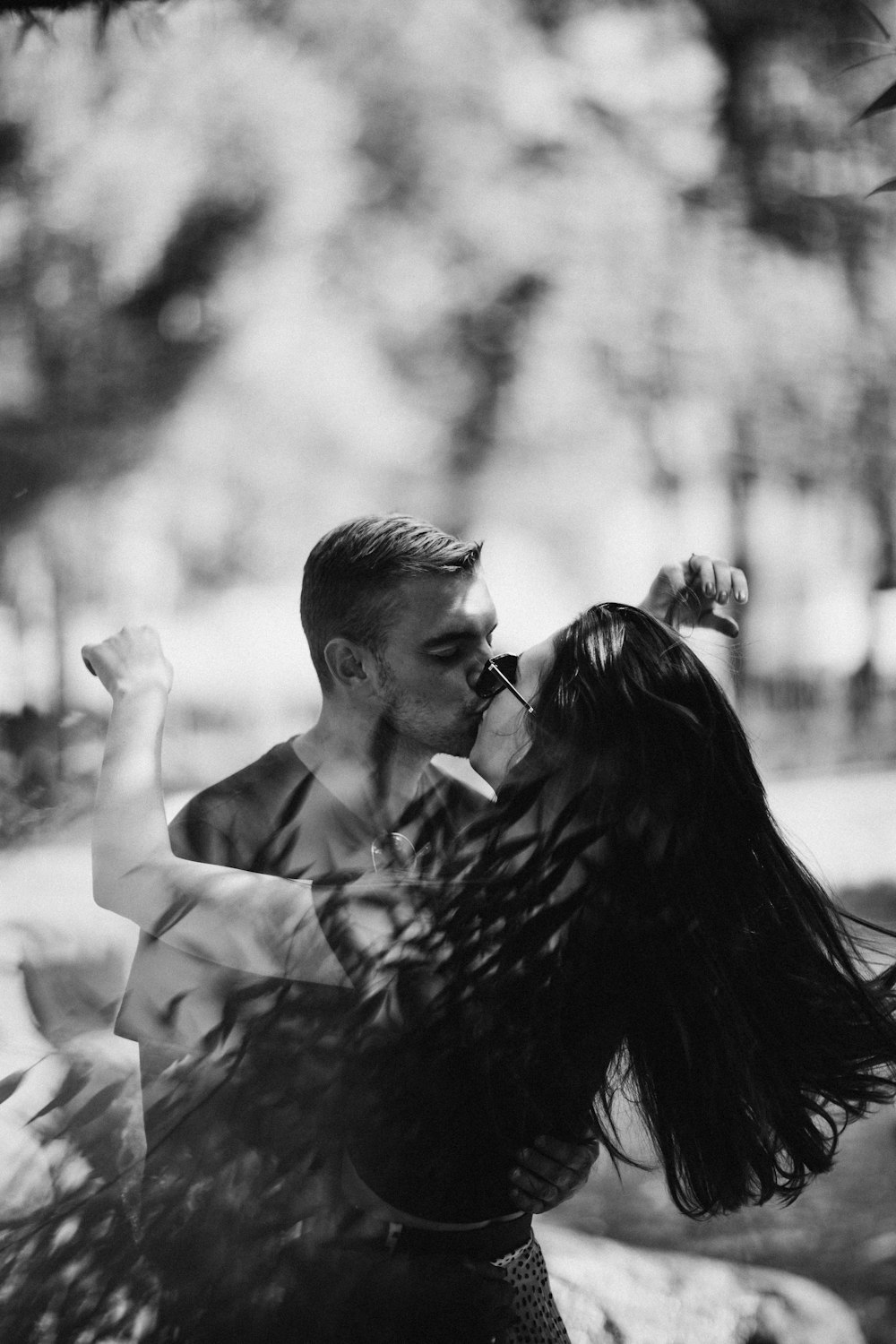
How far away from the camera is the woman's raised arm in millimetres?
1748

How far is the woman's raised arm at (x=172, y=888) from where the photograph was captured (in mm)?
1748

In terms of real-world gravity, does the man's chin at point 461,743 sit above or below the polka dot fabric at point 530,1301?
above

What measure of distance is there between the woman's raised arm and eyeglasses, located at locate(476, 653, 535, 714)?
449 millimetres

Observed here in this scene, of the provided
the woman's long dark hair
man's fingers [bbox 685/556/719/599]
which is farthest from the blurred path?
the woman's long dark hair

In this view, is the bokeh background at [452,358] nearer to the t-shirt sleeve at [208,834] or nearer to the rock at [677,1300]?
the rock at [677,1300]

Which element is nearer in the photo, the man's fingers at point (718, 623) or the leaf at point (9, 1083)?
the leaf at point (9, 1083)

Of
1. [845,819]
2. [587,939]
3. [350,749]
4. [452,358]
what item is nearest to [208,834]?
[350,749]

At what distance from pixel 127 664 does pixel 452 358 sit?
1105 mm

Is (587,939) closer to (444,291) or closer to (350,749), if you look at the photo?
(350,749)

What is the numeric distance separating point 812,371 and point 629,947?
5.86 feet

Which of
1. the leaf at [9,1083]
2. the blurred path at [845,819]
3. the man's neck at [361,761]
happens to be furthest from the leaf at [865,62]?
the leaf at [9,1083]

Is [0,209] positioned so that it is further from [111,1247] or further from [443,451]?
[111,1247]

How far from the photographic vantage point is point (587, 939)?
162 centimetres

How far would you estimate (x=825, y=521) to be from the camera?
2852mm
